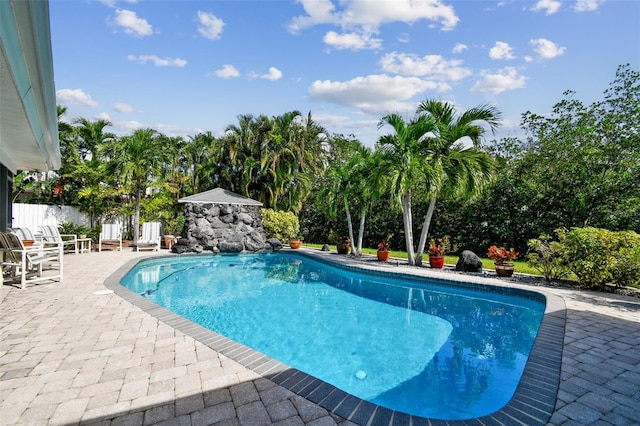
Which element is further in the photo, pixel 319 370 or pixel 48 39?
pixel 319 370

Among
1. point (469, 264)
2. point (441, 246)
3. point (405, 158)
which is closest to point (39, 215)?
point (405, 158)

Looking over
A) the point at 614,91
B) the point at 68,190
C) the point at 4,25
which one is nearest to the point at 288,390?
the point at 4,25

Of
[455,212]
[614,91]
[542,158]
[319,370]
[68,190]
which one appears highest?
[614,91]

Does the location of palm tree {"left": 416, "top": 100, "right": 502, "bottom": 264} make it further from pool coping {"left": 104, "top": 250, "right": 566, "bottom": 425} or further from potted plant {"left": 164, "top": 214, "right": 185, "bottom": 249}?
potted plant {"left": 164, "top": 214, "right": 185, "bottom": 249}

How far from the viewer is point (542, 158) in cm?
1262

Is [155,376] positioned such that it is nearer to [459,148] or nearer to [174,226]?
[459,148]

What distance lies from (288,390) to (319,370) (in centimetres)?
173

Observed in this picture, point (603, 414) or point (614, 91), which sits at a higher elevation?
point (614, 91)

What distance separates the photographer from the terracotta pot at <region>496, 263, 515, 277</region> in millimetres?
8812

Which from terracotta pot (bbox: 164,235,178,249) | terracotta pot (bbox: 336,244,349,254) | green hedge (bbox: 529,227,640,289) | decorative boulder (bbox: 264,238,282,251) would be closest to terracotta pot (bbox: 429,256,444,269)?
green hedge (bbox: 529,227,640,289)

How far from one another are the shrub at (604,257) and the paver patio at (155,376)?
2.65m

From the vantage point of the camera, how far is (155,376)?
307cm

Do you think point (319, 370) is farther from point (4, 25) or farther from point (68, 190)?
point (68, 190)

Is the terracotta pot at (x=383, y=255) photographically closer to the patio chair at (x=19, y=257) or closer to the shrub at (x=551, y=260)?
the shrub at (x=551, y=260)
